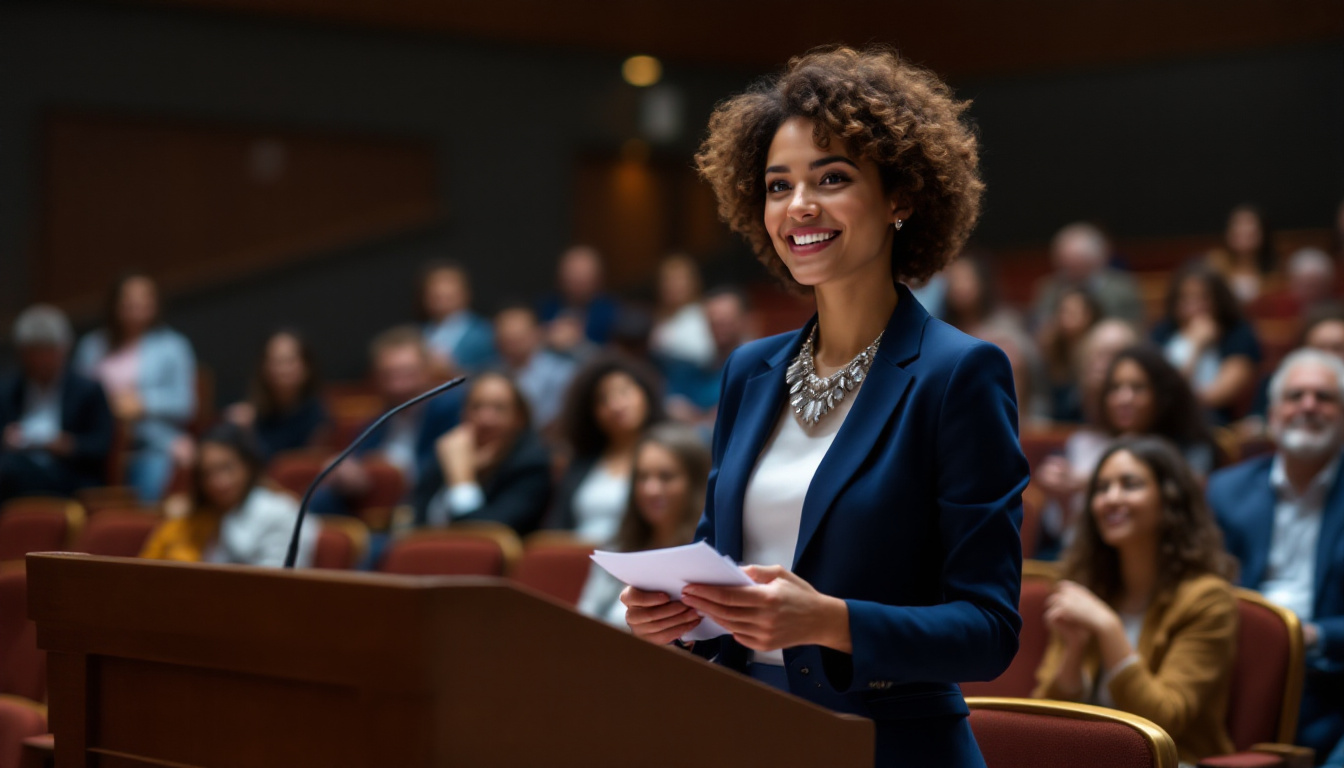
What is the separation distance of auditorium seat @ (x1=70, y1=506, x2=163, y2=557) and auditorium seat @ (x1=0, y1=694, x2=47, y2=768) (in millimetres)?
1695

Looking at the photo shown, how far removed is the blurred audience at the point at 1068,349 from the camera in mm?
4668

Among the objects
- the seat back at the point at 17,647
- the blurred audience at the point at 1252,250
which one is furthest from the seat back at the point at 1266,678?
the blurred audience at the point at 1252,250

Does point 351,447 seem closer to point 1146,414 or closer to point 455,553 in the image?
point 455,553

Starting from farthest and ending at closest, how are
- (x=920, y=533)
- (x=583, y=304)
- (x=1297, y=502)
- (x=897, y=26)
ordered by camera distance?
(x=897, y=26) → (x=583, y=304) → (x=1297, y=502) → (x=920, y=533)

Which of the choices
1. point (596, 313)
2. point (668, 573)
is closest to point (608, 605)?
point (668, 573)

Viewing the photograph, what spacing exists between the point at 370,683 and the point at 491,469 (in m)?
3.12

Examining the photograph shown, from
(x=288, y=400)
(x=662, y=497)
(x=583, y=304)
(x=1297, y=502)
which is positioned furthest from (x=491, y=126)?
(x=1297, y=502)

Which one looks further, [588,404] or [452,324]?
[452,324]

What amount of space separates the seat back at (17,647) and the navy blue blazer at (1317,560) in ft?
8.00

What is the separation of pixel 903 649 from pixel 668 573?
0.68 feet

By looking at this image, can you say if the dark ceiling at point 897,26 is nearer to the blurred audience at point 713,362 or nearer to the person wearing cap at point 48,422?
the blurred audience at point 713,362

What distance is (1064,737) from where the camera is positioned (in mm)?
1515

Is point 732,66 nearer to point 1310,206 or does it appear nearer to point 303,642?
point 1310,206

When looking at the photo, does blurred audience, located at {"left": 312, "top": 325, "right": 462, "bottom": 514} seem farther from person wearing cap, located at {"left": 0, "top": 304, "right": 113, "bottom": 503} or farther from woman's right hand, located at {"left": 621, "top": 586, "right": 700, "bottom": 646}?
woman's right hand, located at {"left": 621, "top": 586, "right": 700, "bottom": 646}
